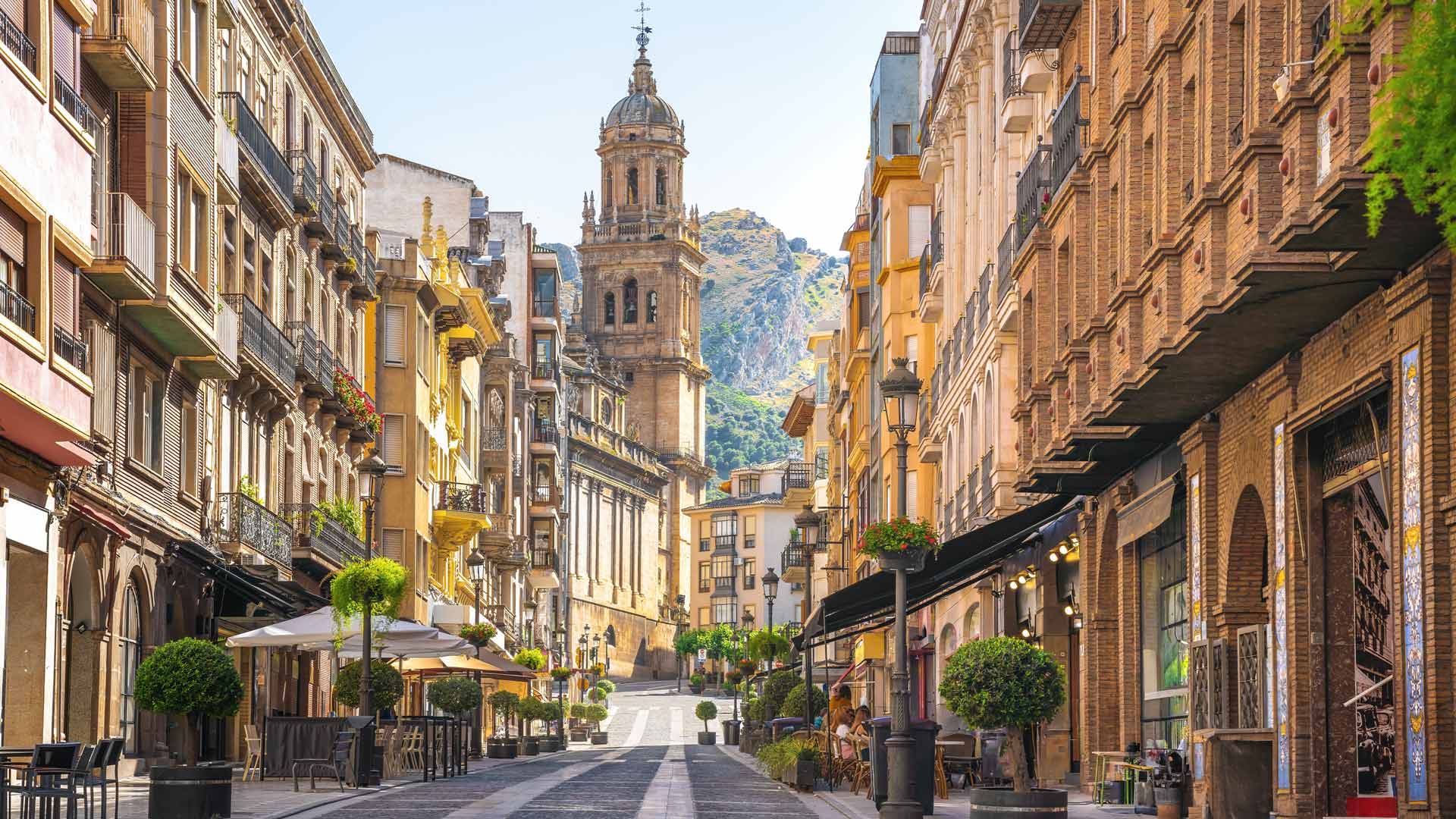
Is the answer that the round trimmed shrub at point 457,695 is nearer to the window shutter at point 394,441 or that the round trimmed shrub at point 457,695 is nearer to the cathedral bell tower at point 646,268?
the window shutter at point 394,441

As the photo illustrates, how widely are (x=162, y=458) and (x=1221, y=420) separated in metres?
17.7

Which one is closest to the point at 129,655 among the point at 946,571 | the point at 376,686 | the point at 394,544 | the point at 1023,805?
the point at 376,686

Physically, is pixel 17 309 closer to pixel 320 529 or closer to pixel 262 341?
pixel 262 341

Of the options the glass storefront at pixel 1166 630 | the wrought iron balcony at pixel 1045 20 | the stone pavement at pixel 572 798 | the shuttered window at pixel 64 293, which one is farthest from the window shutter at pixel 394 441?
the glass storefront at pixel 1166 630

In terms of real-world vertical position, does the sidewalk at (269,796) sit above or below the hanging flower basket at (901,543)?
below

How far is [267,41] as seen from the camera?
139 ft

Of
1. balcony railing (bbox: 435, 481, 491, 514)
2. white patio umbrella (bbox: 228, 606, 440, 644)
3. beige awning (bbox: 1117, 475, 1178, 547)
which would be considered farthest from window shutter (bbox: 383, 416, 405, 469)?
beige awning (bbox: 1117, 475, 1178, 547)

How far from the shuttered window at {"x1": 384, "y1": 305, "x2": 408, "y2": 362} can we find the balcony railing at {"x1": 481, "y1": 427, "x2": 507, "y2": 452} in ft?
81.9

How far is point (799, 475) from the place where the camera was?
129m

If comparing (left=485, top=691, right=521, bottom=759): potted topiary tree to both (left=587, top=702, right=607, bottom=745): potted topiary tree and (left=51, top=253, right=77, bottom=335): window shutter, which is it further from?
(left=51, top=253, right=77, bottom=335): window shutter

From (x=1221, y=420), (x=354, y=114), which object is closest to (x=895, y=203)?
(x=354, y=114)

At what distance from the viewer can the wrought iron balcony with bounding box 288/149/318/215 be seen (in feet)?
143

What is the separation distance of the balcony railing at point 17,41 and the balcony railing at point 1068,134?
1258 cm

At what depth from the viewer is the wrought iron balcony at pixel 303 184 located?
43.5m
